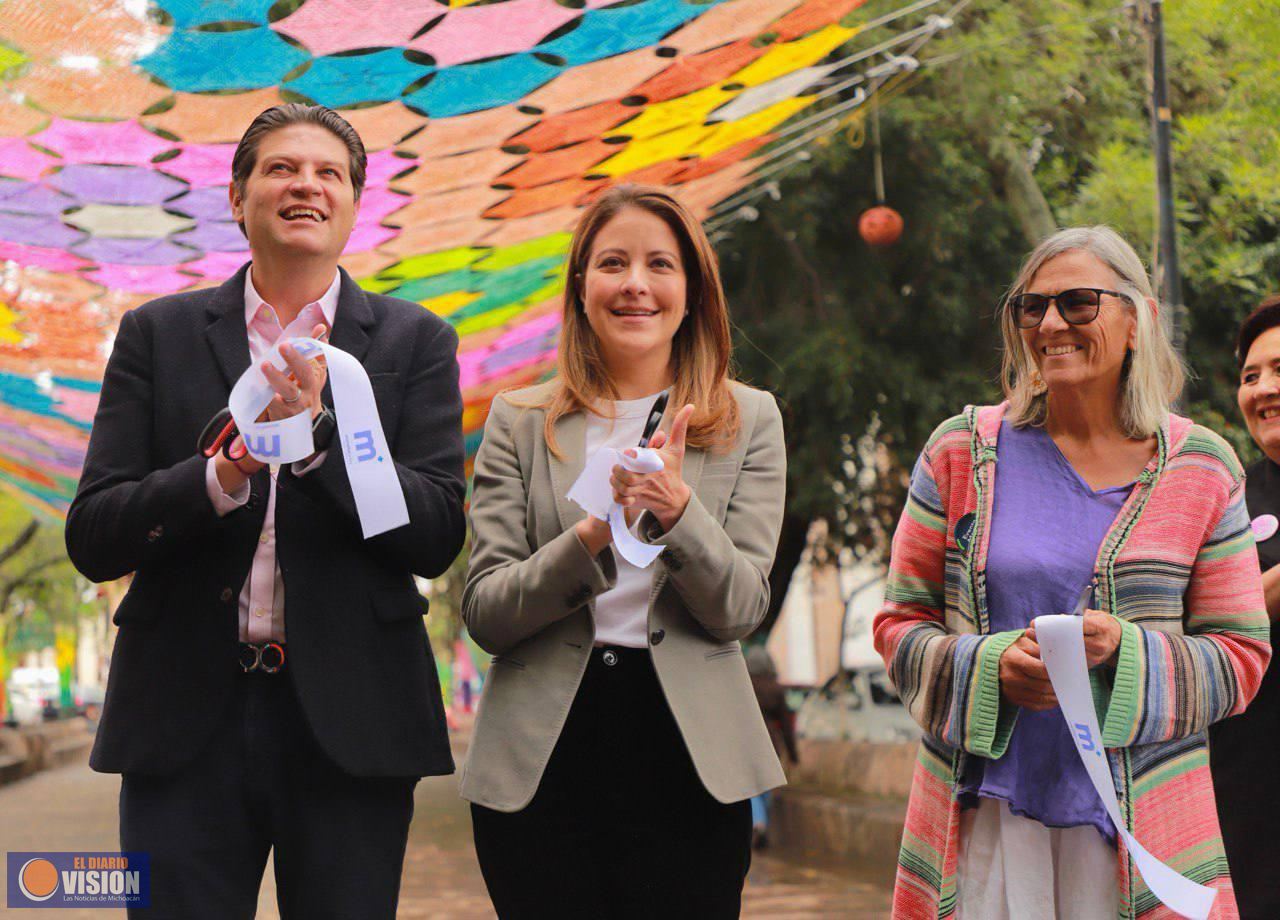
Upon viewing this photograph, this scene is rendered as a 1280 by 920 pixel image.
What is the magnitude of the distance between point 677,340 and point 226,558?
1.01 meters

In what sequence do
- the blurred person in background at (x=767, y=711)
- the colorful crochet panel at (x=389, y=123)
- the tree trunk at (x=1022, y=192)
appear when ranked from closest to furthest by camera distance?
the colorful crochet panel at (x=389, y=123)
the tree trunk at (x=1022, y=192)
the blurred person in background at (x=767, y=711)

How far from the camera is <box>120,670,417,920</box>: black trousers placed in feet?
8.71

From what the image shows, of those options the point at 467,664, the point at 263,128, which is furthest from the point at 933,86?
the point at 467,664

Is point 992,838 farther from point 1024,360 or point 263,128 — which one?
point 263,128

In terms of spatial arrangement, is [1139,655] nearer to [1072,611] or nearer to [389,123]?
[1072,611]

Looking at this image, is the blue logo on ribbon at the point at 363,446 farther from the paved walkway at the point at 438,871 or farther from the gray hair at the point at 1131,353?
the paved walkway at the point at 438,871

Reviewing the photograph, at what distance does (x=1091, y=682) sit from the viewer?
9.12 ft

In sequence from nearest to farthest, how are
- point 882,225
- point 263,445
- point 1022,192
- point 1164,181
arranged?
point 263,445, point 1164,181, point 882,225, point 1022,192

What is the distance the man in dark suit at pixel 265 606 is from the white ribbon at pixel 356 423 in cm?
3

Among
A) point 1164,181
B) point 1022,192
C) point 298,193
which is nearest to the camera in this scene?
point 298,193

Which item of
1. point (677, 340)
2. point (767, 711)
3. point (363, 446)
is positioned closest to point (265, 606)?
point (363, 446)

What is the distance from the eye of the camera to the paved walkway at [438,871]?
941 centimetres

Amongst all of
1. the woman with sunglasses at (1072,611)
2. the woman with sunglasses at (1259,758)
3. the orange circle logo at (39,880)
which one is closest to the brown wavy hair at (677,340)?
the woman with sunglasses at (1072,611)

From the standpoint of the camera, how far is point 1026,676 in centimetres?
273
